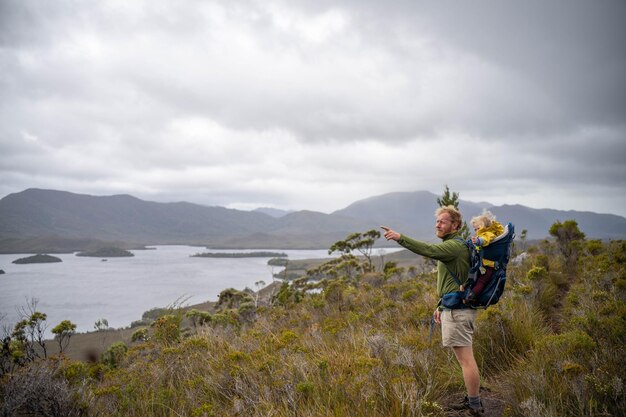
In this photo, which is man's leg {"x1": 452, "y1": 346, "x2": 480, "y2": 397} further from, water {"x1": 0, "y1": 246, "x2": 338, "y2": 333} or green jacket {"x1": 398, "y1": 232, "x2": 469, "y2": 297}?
water {"x1": 0, "y1": 246, "x2": 338, "y2": 333}

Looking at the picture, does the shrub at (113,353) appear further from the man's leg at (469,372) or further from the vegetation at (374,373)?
the man's leg at (469,372)

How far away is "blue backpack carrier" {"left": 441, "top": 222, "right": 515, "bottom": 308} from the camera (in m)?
3.05

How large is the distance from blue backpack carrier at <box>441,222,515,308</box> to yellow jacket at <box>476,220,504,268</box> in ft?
0.11

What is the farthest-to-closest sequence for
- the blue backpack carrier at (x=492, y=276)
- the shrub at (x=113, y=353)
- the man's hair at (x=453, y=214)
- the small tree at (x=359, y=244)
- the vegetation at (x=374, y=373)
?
the small tree at (x=359, y=244)
the shrub at (x=113, y=353)
the man's hair at (x=453, y=214)
the blue backpack carrier at (x=492, y=276)
the vegetation at (x=374, y=373)

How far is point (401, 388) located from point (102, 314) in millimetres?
49351

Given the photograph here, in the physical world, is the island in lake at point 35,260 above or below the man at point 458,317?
below

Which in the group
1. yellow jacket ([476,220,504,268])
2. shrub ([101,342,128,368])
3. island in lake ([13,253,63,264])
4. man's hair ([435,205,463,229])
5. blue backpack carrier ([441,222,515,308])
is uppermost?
man's hair ([435,205,463,229])

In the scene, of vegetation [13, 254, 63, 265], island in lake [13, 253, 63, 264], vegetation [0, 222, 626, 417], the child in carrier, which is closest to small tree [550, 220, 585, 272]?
vegetation [0, 222, 626, 417]

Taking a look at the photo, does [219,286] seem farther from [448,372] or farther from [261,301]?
[448,372]

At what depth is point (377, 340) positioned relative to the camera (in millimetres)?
4113

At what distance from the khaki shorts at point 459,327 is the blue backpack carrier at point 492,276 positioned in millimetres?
67

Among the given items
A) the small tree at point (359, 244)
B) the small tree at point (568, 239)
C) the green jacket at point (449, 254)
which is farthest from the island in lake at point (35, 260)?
the green jacket at point (449, 254)

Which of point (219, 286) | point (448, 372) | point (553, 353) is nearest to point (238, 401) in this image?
point (448, 372)

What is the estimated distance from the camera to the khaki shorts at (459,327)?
3.13 m
